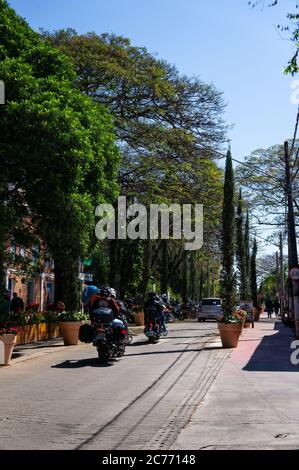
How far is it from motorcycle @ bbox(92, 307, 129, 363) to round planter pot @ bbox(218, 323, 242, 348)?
4.60m

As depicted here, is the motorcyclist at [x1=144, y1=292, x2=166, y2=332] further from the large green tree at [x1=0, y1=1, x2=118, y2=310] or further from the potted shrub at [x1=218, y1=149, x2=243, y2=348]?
the large green tree at [x1=0, y1=1, x2=118, y2=310]

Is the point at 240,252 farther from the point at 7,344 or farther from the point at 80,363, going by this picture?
the point at 7,344

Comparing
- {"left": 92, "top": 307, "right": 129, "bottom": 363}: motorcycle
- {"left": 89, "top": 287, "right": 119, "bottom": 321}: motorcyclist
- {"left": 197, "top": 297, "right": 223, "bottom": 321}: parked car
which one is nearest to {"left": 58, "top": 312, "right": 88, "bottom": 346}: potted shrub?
{"left": 89, "top": 287, "right": 119, "bottom": 321}: motorcyclist

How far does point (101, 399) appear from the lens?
9023mm

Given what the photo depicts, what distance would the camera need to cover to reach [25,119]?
44.5ft

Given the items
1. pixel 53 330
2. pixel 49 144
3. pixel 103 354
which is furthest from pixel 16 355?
pixel 53 330

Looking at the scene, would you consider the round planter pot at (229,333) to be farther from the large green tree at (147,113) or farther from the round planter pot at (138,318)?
the round planter pot at (138,318)

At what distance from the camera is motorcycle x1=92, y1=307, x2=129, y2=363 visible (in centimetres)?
1312

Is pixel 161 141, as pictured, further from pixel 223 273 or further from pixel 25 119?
pixel 25 119

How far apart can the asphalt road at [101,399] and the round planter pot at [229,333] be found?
1.73 m

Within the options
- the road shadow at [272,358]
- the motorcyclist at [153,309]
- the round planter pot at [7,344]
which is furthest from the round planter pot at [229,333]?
the round planter pot at [7,344]

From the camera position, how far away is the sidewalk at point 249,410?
6.33 meters
